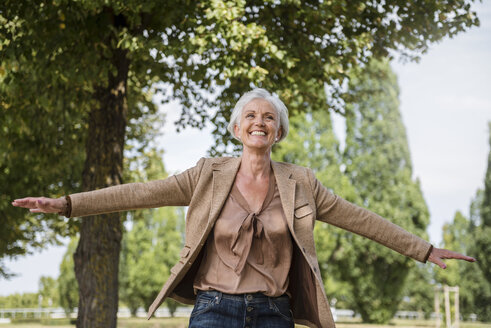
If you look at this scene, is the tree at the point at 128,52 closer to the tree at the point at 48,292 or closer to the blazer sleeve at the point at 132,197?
the blazer sleeve at the point at 132,197

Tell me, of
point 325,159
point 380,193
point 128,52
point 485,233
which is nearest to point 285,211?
point 128,52

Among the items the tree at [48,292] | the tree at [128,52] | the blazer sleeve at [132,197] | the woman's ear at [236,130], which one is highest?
the tree at [128,52]

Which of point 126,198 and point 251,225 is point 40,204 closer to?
point 126,198

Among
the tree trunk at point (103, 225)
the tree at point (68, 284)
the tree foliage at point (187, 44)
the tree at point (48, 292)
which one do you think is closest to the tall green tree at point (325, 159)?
the tree at point (68, 284)

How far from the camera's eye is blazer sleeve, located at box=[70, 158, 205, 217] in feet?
12.8

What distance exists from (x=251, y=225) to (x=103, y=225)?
7.75m

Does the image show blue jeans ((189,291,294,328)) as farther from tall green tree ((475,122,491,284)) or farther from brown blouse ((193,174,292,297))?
tall green tree ((475,122,491,284))

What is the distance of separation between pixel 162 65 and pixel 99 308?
4.50m

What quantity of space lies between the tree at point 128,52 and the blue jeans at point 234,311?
6.87 m

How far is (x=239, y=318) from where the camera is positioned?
3723 mm

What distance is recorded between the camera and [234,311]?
3709mm

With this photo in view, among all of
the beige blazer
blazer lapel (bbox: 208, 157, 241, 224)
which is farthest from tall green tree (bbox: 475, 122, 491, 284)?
blazer lapel (bbox: 208, 157, 241, 224)

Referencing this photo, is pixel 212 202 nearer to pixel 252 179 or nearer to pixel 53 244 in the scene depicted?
pixel 252 179

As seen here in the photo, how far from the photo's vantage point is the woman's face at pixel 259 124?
404 centimetres
